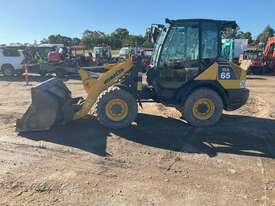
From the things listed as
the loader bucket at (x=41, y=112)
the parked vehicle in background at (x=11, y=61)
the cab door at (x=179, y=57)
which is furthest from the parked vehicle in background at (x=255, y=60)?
the loader bucket at (x=41, y=112)

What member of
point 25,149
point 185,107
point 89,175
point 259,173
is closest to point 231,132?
point 185,107

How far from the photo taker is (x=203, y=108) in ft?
27.2

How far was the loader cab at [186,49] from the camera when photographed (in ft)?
26.6

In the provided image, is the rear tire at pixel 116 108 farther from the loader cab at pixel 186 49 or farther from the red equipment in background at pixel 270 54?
the red equipment in background at pixel 270 54

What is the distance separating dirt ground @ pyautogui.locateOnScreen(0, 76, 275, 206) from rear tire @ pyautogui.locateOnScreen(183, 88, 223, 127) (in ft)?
0.85

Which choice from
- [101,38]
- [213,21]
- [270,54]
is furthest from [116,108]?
[101,38]

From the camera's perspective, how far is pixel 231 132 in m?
7.93

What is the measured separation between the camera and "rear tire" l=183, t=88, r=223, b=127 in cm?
820

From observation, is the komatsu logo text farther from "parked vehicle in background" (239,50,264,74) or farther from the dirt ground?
"parked vehicle in background" (239,50,264,74)

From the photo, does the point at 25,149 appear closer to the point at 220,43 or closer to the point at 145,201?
the point at 145,201

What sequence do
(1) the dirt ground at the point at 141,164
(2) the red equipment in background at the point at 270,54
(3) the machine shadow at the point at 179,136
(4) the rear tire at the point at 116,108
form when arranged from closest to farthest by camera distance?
1. (1) the dirt ground at the point at 141,164
2. (3) the machine shadow at the point at 179,136
3. (4) the rear tire at the point at 116,108
4. (2) the red equipment in background at the point at 270,54

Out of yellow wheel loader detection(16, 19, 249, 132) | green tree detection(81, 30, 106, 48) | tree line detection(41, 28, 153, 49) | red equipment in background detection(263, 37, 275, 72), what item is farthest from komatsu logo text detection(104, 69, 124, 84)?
green tree detection(81, 30, 106, 48)

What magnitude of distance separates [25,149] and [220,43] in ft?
16.1

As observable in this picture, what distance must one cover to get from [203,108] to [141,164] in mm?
2932
